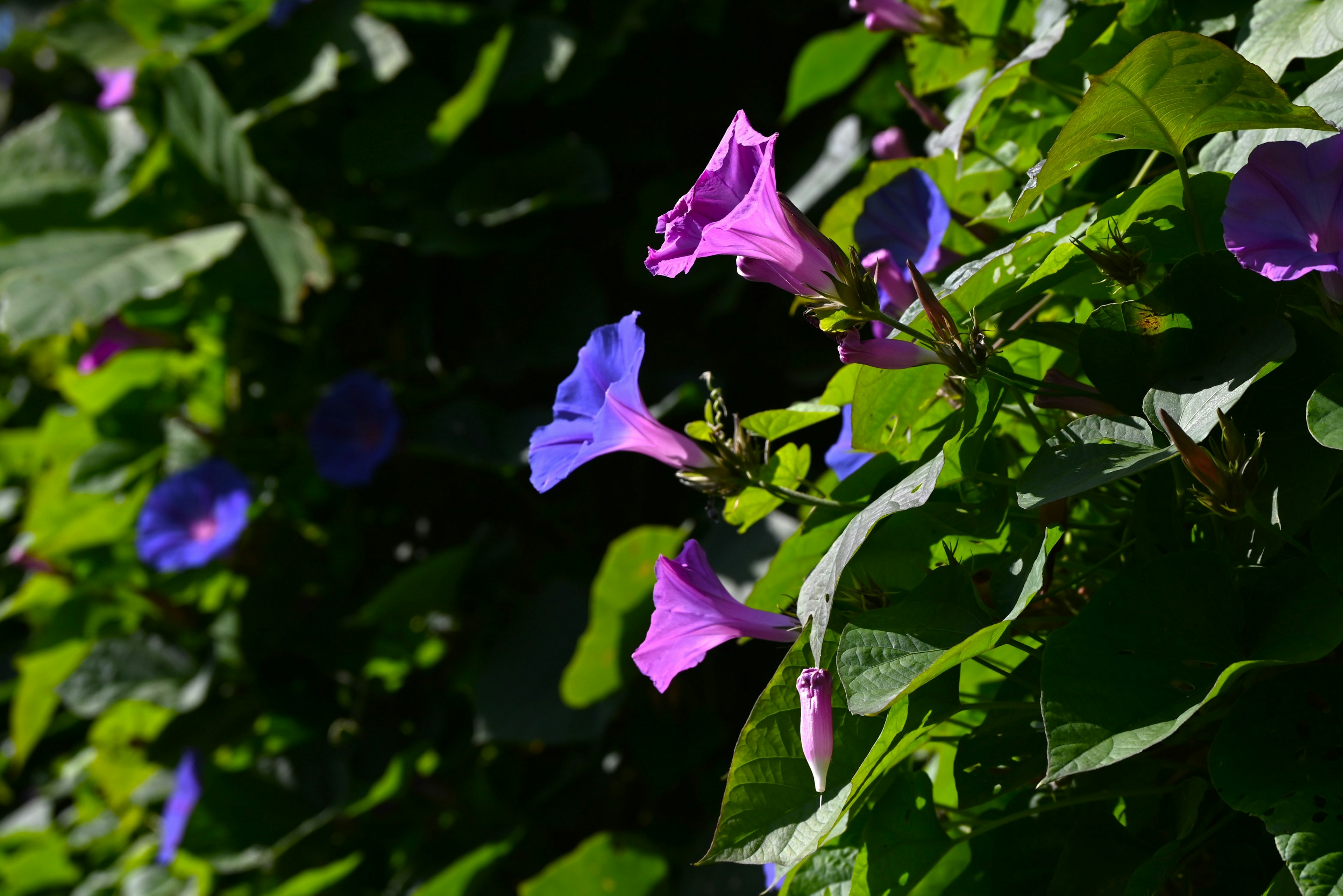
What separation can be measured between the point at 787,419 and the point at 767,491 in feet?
0.16

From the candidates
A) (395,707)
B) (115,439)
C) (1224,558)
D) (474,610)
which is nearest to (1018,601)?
(1224,558)

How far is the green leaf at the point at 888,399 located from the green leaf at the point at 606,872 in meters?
0.80

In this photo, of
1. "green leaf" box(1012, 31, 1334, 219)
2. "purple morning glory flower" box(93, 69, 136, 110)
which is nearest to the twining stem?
"green leaf" box(1012, 31, 1334, 219)

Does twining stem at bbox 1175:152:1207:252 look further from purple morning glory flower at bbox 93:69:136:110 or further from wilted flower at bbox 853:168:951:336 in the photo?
purple morning glory flower at bbox 93:69:136:110

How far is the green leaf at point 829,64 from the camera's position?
127 centimetres

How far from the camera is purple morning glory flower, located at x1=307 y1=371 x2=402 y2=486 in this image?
152 cm

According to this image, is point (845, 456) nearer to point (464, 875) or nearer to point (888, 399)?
point (888, 399)

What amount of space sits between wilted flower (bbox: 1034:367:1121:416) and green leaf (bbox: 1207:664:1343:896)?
0.16m

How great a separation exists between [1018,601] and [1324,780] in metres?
0.15

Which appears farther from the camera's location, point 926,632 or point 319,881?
point 319,881

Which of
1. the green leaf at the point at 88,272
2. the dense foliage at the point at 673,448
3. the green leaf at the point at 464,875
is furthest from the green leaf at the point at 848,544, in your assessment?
the green leaf at the point at 88,272

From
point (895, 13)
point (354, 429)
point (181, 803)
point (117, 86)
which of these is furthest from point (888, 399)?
point (117, 86)

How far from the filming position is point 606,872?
4.01 feet

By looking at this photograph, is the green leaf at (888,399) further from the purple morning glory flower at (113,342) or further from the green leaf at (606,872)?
the purple morning glory flower at (113,342)
